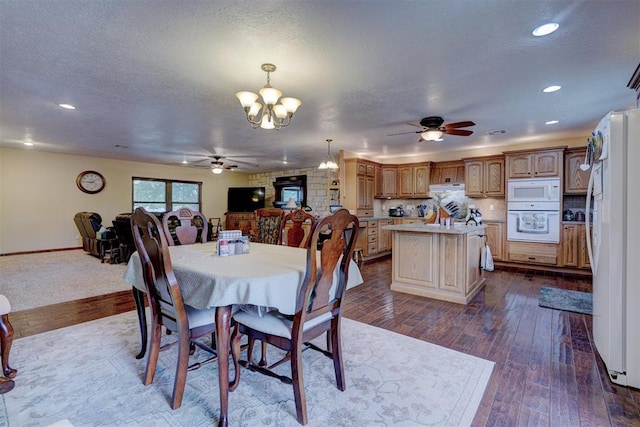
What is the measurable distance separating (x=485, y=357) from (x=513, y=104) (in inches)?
115

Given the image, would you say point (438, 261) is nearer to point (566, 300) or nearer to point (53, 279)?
point (566, 300)

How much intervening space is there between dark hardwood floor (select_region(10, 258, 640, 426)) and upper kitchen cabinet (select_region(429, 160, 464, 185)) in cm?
253

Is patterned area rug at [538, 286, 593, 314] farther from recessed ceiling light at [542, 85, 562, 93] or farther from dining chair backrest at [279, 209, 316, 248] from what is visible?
dining chair backrest at [279, 209, 316, 248]

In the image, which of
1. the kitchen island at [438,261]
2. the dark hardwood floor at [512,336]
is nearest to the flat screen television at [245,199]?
the dark hardwood floor at [512,336]

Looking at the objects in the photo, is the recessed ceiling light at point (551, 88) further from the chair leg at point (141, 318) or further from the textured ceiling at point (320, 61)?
the chair leg at point (141, 318)

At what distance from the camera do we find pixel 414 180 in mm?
6730

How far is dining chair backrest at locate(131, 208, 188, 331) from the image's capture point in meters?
1.56

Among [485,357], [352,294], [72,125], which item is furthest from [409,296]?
[72,125]

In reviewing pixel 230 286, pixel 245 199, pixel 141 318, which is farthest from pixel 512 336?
pixel 245 199

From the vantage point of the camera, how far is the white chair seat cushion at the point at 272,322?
1.56 meters

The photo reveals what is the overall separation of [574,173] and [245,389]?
6108 mm

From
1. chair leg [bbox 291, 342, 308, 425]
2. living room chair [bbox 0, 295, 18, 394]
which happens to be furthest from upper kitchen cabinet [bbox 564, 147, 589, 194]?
living room chair [bbox 0, 295, 18, 394]

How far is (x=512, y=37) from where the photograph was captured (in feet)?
6.89

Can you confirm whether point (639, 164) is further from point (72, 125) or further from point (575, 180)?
point (72, 125)
